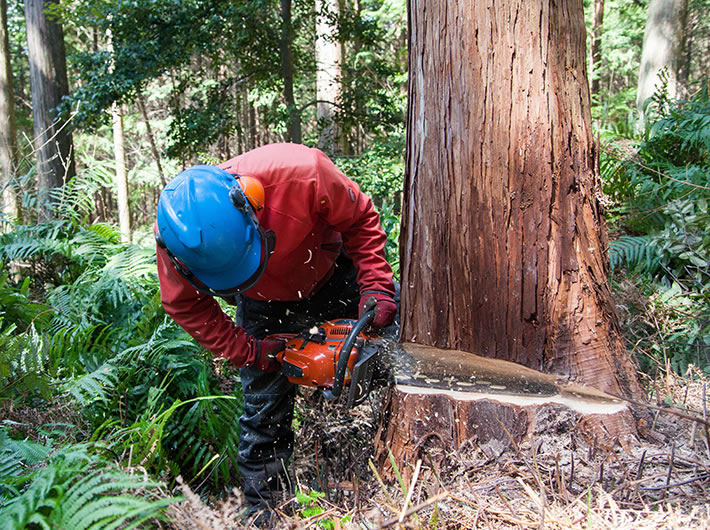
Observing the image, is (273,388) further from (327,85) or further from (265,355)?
(327,85)

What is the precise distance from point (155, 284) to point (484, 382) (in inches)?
133

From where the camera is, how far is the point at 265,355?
280 centimetres

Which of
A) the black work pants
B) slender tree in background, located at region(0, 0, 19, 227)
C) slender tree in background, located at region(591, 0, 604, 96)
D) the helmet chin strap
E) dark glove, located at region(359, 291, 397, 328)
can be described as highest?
slender tree in background, located at region(591, 0, 604, 96)

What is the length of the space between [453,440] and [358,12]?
22.4 feet

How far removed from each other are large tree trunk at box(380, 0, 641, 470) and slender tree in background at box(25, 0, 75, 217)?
6.51m

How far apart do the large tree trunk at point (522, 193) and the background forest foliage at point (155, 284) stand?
45 centimetres

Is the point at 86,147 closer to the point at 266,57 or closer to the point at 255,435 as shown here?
the point at 266,57

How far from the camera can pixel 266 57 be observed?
6777 millimetres

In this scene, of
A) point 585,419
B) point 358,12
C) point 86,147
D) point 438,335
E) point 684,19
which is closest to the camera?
point 585,419

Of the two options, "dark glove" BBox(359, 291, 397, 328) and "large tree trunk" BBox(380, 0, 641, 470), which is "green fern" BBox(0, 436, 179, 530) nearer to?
"large tree trunk" BBox(380, 0, 641, 470)

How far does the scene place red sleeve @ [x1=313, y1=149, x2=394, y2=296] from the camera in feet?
8.46

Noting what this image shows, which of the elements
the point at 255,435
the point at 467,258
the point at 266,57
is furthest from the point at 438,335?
the point at 266,57

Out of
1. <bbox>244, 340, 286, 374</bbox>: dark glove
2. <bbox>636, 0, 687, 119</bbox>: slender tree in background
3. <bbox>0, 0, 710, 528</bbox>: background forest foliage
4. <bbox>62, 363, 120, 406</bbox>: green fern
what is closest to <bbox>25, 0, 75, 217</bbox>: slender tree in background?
<bbox>0, 0, 710, 528</bbox>: background forest foliage

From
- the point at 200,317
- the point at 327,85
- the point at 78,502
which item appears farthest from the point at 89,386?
the point at 327,85
